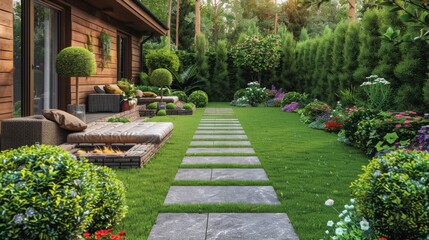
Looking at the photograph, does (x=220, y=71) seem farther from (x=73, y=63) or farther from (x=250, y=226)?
(x=250, y=226)

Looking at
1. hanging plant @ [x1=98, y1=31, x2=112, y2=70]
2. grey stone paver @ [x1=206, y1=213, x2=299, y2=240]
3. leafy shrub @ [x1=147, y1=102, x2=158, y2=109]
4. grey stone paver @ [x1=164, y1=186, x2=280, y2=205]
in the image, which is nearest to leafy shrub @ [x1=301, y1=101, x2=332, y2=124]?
leafy shrub @ [x1=147, y1=102, x2=158, y2=109]

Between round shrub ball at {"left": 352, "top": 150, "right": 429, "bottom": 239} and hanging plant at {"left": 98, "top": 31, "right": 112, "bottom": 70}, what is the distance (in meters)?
12.1

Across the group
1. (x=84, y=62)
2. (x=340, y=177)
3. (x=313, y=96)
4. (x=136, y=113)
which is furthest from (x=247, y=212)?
(x=313, y=96)

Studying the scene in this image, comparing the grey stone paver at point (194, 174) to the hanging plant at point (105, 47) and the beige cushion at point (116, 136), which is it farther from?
the hanging plant at point (105, 47)

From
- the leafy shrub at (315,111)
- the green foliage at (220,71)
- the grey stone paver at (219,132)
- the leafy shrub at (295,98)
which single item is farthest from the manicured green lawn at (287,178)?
the green foliage at (220,71)

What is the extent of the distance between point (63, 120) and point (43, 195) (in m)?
4.77

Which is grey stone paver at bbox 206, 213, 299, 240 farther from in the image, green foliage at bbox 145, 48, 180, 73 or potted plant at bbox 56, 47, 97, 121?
green foliage at bbox 145, 48, 180, 73

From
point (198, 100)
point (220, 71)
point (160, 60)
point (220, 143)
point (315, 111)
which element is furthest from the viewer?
point (220, 71)

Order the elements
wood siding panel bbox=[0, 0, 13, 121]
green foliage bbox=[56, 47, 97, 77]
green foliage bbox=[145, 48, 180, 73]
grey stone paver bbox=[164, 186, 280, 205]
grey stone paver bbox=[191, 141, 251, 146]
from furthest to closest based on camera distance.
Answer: green foliage bbox=[145, 48, 180, 73] < green foliage bbox=[56, 47, 97, 77] < grey stone paver bbox=[191, 141, 251, 146] < wood siding panel bbox=[0, 0, 13, 121] < grey stone paver bbox=[164, 186, 280, 205]

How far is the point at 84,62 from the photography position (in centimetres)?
943

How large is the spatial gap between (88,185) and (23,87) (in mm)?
6774

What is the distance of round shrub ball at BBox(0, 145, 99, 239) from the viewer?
8.61 feet

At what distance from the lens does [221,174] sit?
228 inches

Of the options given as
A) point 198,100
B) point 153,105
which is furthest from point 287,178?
point 198,100
